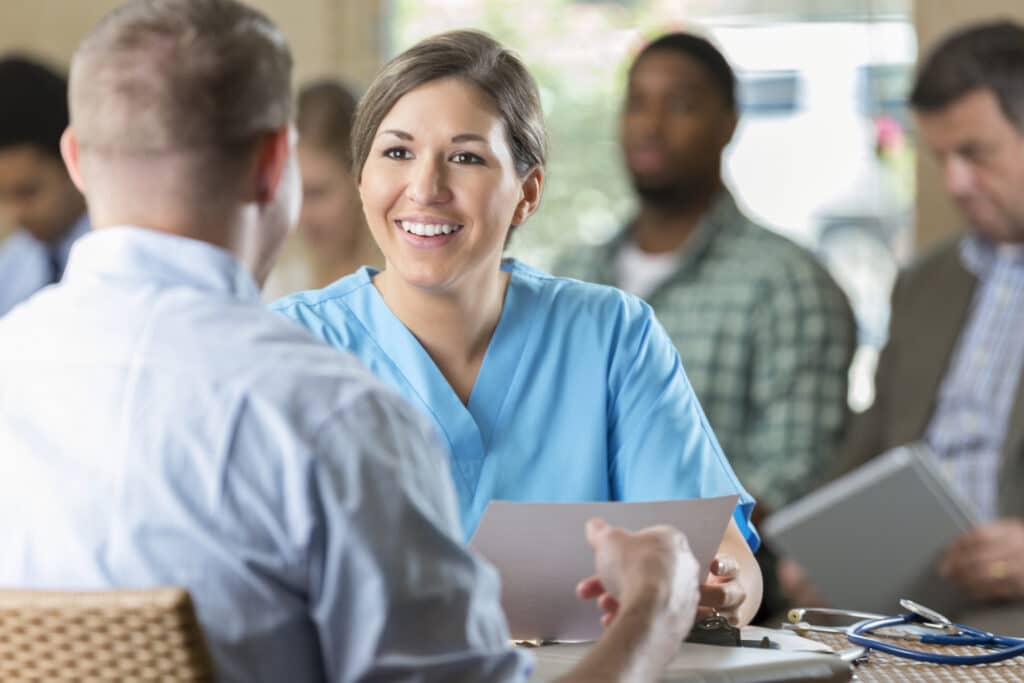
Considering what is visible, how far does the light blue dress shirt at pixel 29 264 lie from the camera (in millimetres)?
3721

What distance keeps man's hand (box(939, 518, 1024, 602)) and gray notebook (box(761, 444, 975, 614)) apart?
3 cm

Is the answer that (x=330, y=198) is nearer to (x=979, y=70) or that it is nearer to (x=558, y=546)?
(x=979, y=70)

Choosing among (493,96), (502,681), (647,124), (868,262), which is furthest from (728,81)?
(502,681)

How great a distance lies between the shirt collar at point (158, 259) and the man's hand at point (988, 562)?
1896 mm

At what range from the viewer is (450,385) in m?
1.70

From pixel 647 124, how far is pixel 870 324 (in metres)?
0.97

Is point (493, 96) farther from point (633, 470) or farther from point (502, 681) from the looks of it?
point (502, 681)

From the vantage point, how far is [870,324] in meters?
4.05

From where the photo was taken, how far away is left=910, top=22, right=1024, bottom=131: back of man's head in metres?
3.04

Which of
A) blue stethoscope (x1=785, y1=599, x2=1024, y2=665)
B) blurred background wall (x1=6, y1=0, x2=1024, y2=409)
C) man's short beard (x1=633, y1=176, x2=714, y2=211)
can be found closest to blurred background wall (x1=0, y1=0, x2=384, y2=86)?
blurred background wall (x1=6, y1=0, x2=1024, y2=409)

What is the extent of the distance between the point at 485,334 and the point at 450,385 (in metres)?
0.09

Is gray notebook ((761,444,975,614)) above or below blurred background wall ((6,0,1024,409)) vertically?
below

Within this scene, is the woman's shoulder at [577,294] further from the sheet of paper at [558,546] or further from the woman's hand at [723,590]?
the sheet of paper at [558,546]

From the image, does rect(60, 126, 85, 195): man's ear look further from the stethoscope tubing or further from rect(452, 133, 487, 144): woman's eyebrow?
the stethoscope tubing
